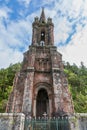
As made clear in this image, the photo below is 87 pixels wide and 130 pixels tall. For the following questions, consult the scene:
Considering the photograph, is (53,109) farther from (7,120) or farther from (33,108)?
(7,120)

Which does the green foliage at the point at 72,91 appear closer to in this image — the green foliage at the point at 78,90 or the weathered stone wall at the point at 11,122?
the green foliage at the point at 78,90

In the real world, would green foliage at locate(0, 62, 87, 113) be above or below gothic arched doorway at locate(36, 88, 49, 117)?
above

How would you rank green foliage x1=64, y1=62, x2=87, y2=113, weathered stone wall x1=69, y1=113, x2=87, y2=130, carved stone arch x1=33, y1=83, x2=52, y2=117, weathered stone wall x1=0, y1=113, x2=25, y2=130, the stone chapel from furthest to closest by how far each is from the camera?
1. green foliage x1=64, y1=62, x2=87, y2=113
2. carved stone arch x1=33, y1=83, x2=52, y2=117
3. the stone chapel
4. weathered stone wall x1=69, y1=113, x2=87, y2=130
5. weathered stone wall x1=0, y1=113, x2=25, y2=130

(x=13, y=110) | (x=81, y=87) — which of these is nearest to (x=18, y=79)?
(x=13, y=110)

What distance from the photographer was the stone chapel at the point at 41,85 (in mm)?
14531

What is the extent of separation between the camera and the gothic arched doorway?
53.3ft

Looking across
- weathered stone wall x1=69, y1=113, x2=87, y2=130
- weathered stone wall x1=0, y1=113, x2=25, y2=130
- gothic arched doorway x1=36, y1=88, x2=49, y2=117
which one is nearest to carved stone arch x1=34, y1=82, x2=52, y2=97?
gothic arched doorway x1=36, y1=88, x2=49, y2=117

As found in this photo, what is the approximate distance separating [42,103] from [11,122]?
25.6 feet

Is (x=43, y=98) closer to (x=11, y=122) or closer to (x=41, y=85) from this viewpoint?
(x=41, y=85)

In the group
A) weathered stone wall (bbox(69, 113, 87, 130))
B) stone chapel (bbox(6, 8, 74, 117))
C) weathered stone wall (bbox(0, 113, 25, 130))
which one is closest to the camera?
weathered stone wall (bbox(0, 113, 25, 130))

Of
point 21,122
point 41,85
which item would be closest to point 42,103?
point 41,85

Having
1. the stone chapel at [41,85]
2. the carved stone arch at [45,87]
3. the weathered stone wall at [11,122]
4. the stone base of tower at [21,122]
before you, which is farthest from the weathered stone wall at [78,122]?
the carved stone arch at [45,87]

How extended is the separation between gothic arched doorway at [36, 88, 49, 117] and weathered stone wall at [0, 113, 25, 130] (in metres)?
6.83

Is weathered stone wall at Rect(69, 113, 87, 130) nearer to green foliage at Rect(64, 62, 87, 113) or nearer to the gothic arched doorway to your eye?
the gothic arched doorway
